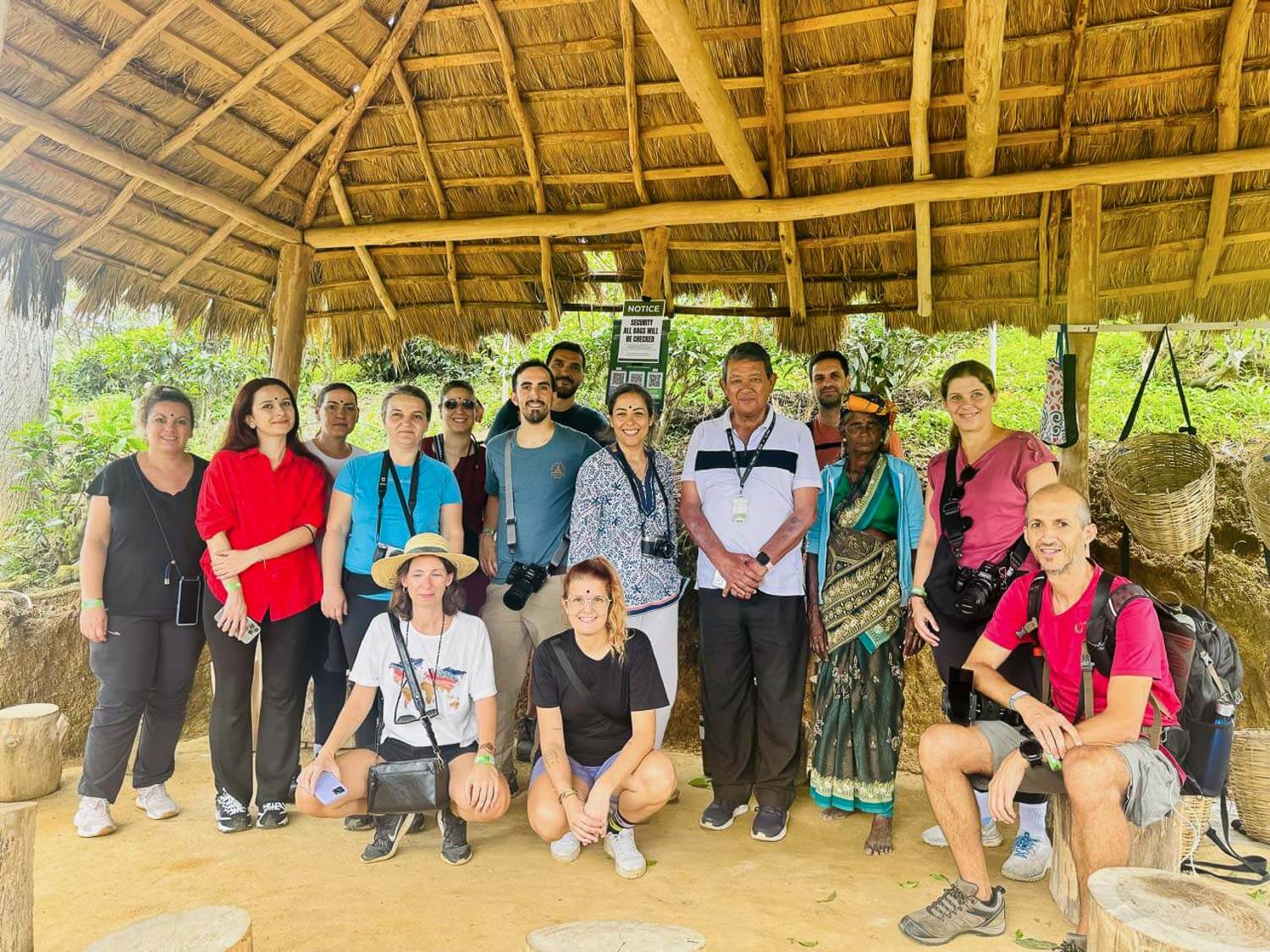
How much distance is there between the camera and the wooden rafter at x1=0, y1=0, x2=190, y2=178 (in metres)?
4.06

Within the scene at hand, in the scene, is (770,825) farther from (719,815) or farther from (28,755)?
(28,755)

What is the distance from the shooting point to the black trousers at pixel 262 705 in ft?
11.8

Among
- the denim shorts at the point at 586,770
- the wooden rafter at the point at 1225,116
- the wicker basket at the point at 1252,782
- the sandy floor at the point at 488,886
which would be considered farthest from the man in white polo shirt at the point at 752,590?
the wooden rafter at the point at 1225,116

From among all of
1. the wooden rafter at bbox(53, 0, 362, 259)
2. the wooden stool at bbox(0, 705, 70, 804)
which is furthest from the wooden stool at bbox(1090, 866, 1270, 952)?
the wooden rafter at bbox(53, 0, 362, 259)

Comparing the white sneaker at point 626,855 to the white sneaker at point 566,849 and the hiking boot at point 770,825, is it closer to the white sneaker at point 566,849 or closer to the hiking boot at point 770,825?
the white sneaker at point 566,849

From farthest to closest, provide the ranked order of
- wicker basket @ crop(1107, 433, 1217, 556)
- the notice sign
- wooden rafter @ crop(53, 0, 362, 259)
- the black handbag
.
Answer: the notice sign < wooden rafter @ crop(53, 0, 362, 259) < wicker basket @ crop(1107, 433, 1217, 556) < the black handbag

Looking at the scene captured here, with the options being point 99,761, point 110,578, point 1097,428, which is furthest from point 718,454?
point 1097,428

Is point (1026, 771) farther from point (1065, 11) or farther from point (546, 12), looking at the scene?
point (546, 12)

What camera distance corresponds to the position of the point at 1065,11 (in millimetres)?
4270

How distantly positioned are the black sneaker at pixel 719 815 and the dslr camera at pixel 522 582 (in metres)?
1.14

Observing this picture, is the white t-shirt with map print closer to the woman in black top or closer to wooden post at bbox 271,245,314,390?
the woman in black top

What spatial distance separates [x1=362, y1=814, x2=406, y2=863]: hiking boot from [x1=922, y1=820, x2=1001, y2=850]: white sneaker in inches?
81.2

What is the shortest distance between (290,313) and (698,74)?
10.3 ft

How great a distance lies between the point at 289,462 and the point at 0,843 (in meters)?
1.79
